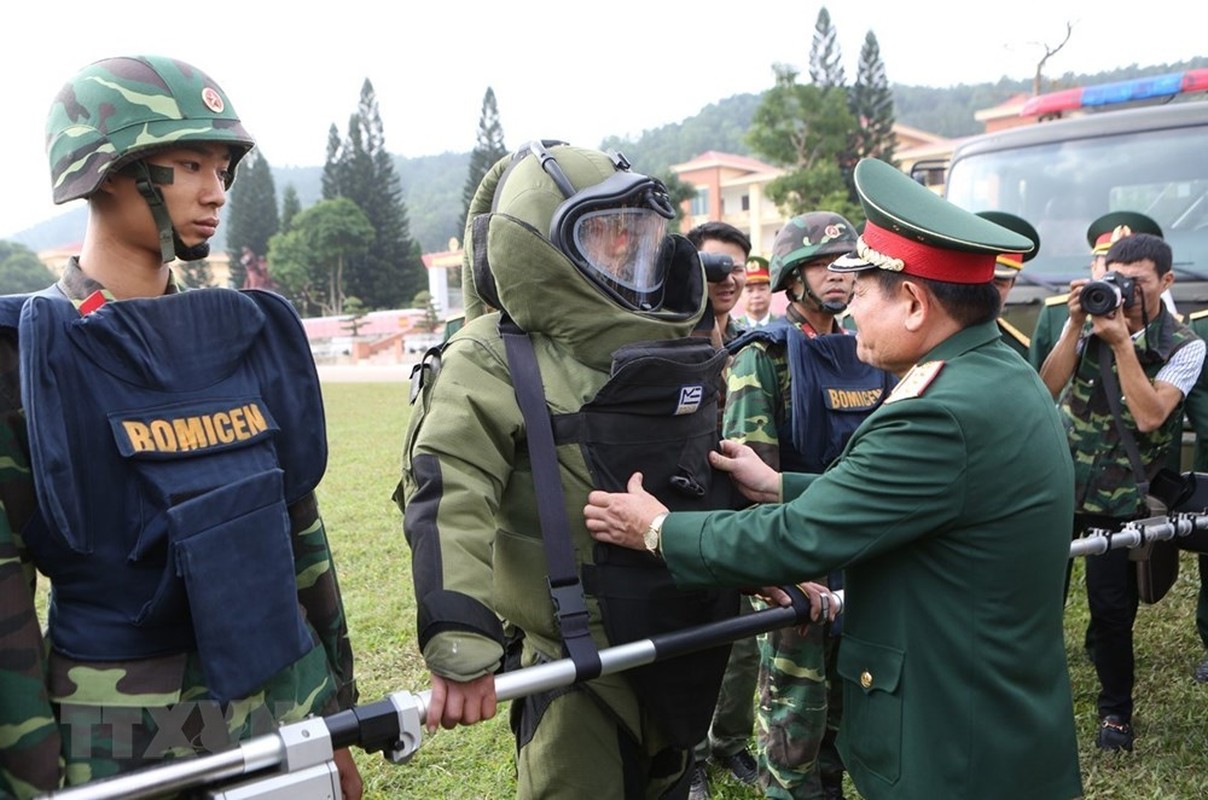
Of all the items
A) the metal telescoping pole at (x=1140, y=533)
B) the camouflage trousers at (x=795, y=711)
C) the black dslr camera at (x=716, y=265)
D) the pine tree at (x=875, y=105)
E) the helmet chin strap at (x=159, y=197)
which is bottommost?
the camouflage trousers at (x=795, y=711)

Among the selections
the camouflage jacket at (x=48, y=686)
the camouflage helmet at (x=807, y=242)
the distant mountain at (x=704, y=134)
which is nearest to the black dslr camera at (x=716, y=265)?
the camouflage helmet at (x=807, y=242)

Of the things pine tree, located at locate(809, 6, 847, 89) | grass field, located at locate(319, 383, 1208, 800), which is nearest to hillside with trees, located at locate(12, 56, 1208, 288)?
pine tree, located at locate(809, 6, 847, 89)

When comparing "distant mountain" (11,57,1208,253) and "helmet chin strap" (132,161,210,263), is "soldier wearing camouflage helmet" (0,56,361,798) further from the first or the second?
"distant mountain" (11,57,1208,253)

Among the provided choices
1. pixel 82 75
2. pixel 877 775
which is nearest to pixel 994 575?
pixel 877 775

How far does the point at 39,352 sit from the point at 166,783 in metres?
0.71

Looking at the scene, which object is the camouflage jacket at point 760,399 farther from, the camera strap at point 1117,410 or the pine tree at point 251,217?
the pine tree at point 251,217

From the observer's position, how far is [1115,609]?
149 inches

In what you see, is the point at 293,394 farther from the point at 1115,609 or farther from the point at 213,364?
the point at 1115,609

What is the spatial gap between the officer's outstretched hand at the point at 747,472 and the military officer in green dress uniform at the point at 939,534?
0.27 m

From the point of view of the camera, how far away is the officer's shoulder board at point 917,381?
6.12 ft

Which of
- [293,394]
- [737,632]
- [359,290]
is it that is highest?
[293,394]

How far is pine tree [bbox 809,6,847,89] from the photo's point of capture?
4825 centimetres

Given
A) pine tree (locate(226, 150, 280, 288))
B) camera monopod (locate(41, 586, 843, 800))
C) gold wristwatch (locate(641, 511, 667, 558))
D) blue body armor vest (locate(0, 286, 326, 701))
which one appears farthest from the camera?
pine tree (locate(226, 150, 280, 288))

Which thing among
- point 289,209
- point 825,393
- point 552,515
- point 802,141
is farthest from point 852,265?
point 289,209
